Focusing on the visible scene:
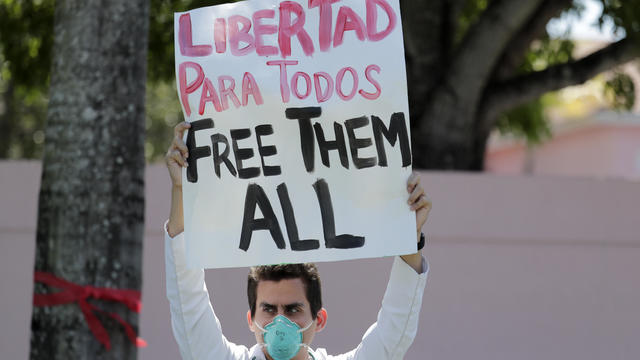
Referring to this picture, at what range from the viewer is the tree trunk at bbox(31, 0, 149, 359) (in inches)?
128

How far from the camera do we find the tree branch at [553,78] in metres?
6.61

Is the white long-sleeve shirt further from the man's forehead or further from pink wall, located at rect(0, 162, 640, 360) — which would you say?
pink wall, located at rect(0, 162, 640, 360)

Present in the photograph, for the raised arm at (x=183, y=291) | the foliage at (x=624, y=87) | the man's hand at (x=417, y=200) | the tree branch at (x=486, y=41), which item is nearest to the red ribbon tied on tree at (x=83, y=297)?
the raised arm at (x=183, y=291)

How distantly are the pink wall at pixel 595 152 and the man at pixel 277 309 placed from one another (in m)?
15.4

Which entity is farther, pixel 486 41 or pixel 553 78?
pixel 553 78

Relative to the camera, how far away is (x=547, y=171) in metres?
22.1

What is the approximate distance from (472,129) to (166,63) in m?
2.55

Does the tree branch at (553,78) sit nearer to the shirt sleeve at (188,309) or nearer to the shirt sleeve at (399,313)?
the shirt sleeve at (399,313)

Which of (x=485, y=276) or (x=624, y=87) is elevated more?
(x=624, y=87)

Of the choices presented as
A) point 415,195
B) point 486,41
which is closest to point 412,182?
point 415,195

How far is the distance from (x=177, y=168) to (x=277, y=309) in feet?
1.65

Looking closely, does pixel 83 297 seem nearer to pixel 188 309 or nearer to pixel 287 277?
pixel 188 309

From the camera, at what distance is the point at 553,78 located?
669 cm

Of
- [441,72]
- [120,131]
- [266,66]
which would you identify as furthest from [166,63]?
[266,66]
